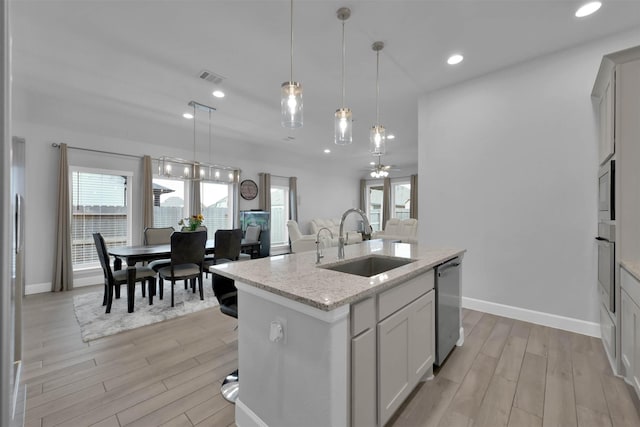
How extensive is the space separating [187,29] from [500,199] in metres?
3.72

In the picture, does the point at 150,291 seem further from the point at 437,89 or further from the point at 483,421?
the point at 437,89

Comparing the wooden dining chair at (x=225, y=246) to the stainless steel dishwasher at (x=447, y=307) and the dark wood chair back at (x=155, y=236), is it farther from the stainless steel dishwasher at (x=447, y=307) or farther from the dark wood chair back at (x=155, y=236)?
the stainless steel dishwasher at (x=447, y=307)

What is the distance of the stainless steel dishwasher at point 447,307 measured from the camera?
2.04 metres

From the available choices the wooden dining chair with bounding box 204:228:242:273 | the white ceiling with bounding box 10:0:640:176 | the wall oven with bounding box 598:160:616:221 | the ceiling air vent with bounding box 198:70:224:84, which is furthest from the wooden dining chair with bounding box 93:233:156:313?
the wall oven with bounding box 598:160:616:221

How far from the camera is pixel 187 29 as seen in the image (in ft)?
8.28

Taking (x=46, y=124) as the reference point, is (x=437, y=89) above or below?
above

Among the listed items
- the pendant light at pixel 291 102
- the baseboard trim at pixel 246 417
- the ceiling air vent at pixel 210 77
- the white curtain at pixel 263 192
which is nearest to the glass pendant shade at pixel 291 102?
the pendant light at pixel 291 102

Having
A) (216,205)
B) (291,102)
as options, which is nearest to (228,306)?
(291,102)

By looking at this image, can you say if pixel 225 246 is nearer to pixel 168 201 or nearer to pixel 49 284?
pixel 168 201

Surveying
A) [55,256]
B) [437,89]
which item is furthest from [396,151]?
[55,256]

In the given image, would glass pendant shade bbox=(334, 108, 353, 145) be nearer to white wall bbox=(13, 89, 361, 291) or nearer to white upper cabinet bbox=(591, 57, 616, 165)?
white upper cabinet bbox=(591, 57, 616, 165)

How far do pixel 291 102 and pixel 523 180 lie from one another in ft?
8.81

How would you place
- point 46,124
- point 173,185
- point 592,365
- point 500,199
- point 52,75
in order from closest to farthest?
point 592,365, point 500,199, point 52,75, point 46,124, point 173,185

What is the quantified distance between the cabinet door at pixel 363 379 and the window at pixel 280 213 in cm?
651
